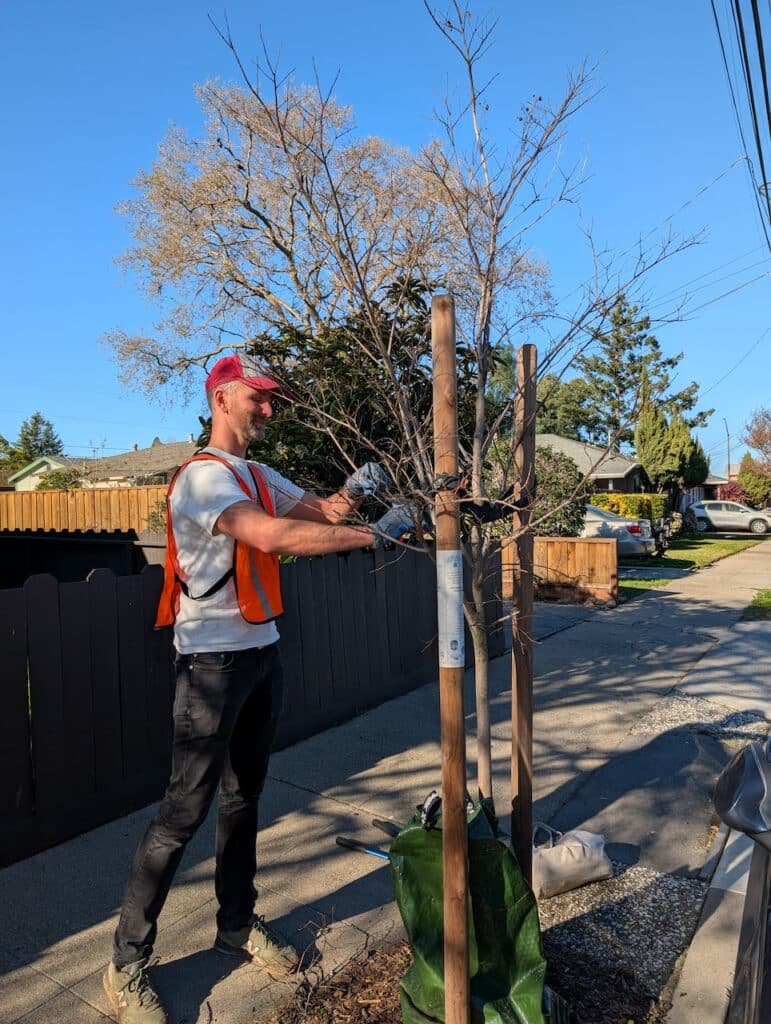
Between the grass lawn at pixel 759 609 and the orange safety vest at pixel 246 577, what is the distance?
29.8 feet

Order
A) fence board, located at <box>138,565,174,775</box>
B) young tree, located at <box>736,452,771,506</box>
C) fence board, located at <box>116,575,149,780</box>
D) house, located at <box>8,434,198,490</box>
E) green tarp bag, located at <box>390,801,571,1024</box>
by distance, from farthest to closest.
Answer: young tree, located at <box>736,452,771,506</box>, house, located at <box>8,434,198,490</box>, fence board, located at <box>138,565,174,775</box>, fence board, located at <box>116,575,149,780</box>, green tarp bag, located at <box>390,801,571,1024</box>

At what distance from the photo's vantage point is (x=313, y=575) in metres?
5.28

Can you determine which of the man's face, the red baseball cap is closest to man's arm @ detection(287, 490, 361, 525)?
the man's face

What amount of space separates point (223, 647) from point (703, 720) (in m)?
4.54

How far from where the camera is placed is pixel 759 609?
35.1ft

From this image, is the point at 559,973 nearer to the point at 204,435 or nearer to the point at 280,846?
the point at 280,846

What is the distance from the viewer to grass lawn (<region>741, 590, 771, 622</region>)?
10078 millimetres

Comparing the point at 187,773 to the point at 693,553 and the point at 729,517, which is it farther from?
the point at 729,517

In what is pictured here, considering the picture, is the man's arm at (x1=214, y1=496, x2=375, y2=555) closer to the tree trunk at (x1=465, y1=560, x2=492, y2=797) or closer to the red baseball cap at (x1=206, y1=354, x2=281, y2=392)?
the red baseball cap at (x1=206, y1=354, x2=281, y2=392)

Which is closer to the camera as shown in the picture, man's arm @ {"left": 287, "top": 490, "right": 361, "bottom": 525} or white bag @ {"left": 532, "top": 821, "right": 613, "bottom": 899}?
man's arm @ {"left": 287, "top": 490, "right": 361, "bottom": 525}

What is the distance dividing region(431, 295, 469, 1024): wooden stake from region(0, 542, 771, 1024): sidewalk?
0.83 metres

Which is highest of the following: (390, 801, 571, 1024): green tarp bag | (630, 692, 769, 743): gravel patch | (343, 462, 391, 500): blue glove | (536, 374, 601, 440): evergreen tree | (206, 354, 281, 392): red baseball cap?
(536, 374, 601, 440): evergreen tree

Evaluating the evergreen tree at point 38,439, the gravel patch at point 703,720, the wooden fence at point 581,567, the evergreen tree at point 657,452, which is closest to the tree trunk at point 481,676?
the gravel patch at point 703,720

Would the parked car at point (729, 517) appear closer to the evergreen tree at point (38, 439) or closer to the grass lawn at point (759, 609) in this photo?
the grass lawn at point (759, 609)
